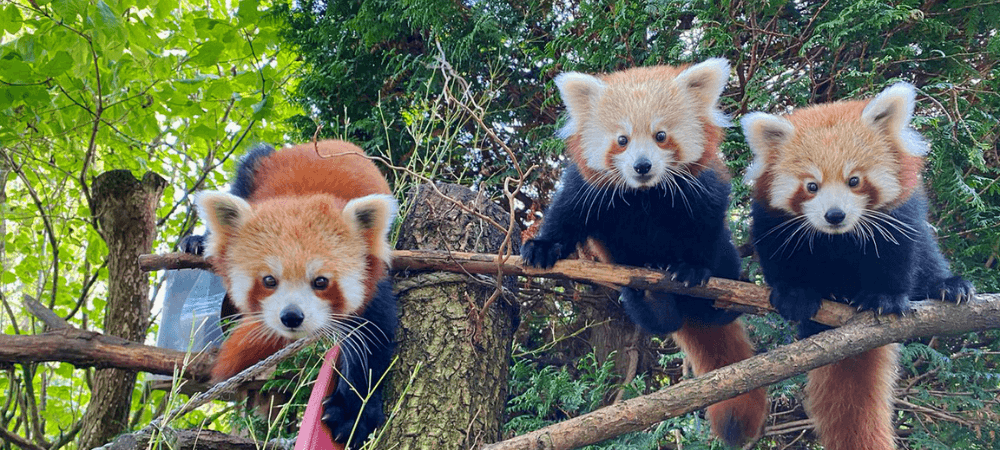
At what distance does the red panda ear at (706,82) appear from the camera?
270cm

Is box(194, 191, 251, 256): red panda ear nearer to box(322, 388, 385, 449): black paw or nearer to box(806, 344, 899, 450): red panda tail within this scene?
box(322, 388, 385, 449): black paw

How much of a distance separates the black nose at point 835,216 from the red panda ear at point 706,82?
1.87 ft

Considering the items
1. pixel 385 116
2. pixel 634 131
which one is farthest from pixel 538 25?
pixel 634 131

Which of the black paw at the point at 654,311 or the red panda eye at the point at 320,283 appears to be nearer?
the red panda eye at the point at 320,283

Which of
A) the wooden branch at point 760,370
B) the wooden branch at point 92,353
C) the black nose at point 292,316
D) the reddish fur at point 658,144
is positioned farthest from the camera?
the wooden branch at point 92,353

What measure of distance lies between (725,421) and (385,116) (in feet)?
7.54

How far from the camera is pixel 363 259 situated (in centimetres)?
242

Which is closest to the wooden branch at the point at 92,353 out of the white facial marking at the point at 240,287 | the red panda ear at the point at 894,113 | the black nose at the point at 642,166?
the white facial marking at the point at 240,287

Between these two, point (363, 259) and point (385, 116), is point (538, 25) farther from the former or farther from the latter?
point (363, 259)

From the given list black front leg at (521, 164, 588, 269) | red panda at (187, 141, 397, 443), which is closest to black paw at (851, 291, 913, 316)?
black front leg at (521, 164, 588, 269)

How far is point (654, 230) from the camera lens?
2.90 m

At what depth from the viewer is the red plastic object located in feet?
7.02

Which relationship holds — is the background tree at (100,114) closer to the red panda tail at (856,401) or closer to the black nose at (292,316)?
the black nose at (292,316)

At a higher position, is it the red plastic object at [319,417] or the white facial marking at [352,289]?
the white facial marking at [352,289]
